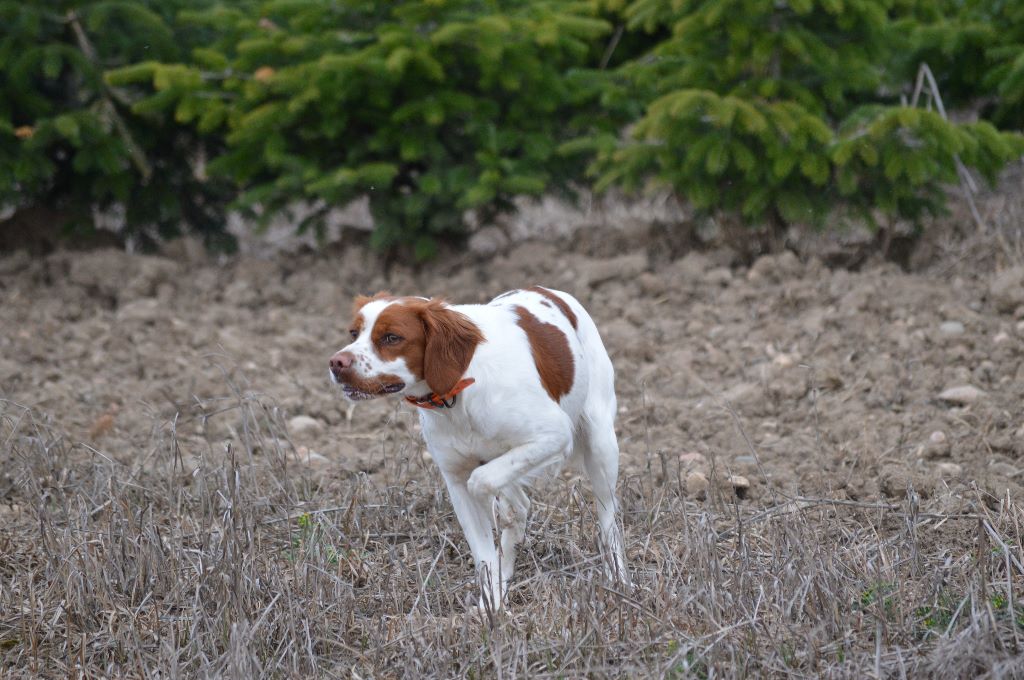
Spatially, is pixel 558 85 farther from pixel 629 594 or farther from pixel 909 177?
pixel 629 594

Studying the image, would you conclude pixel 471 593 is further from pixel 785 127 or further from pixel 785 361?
pixel 785 127

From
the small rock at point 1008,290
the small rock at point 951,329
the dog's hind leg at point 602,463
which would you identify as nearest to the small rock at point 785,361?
the small rock at point 951,329

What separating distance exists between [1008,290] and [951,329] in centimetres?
42

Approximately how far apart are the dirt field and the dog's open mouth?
52 cm

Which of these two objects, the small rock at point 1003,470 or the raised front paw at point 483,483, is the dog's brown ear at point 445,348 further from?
the small rock at point 1003,470

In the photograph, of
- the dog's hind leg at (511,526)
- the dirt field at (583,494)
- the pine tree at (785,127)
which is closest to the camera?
the dirt field at (583,494)

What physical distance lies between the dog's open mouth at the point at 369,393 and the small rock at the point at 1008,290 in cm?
409

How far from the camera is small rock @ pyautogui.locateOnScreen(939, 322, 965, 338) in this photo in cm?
615

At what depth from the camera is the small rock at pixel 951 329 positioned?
6.15m

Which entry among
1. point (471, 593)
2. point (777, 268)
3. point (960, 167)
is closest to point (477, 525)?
point (471, 593)

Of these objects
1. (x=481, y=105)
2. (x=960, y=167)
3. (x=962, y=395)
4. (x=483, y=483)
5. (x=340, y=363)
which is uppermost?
(x=340, y=363)

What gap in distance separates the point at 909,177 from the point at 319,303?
3.81 m

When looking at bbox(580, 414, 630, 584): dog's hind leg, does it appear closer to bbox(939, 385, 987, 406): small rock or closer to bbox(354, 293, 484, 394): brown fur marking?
bbox(354, 293, 484, 394): brown fur marking

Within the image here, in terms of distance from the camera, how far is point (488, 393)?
355 cm
